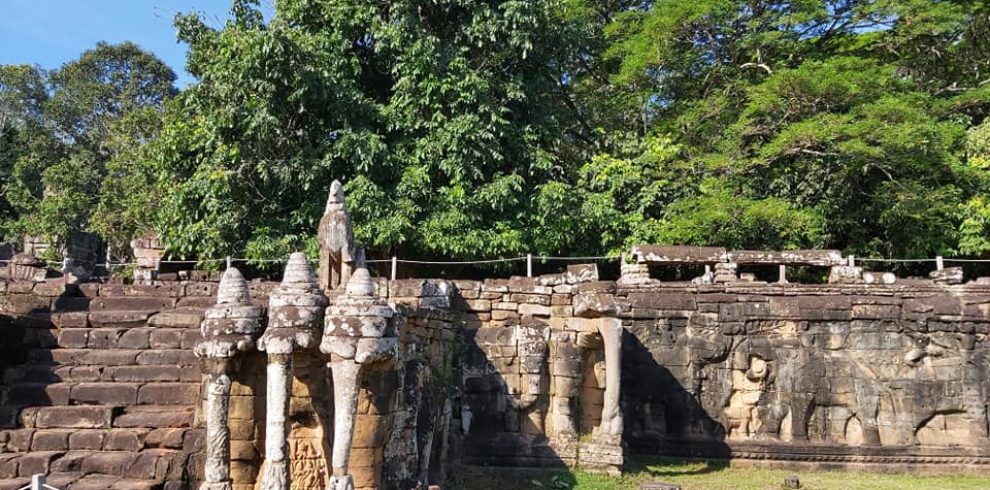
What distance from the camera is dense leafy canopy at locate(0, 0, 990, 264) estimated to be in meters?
14.0

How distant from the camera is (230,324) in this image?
233 inches

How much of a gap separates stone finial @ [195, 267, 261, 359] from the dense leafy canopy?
733 centimetres

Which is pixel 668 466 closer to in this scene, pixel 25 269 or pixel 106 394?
pixel 106 394

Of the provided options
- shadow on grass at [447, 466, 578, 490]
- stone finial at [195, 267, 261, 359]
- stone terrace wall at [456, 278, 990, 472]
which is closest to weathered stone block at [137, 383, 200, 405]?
stone finial at [195, 267, 261, 359]

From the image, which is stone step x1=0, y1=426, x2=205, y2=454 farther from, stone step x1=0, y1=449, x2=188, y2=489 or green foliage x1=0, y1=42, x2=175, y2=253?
green foliage x1=0, y1=42, x2=175, y2=253

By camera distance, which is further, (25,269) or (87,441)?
(25,269)

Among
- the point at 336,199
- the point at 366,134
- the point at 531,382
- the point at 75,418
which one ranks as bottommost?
the point at 75,418

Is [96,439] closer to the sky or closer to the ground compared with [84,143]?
closer to the ground

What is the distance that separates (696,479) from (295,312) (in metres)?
6.27

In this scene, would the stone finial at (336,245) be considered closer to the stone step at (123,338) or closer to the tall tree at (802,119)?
the stone step at (123,338)

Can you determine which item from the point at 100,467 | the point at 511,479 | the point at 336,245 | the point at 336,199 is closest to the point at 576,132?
the point at 336,199

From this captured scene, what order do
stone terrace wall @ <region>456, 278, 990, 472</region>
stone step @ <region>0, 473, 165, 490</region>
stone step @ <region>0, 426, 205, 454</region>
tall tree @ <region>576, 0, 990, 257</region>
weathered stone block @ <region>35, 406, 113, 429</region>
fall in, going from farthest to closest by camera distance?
tall tree @ <region>576, 0, 990, 257</region> < stone terrace wall @ <region>456, 278, 990, 472</region> < weathered stone block @ <region>35, 406, 113, 429</region> < stone step @ <region>0, 426, 205, 454</region> < stone step @ <region>0, 473, 165, 490</region>

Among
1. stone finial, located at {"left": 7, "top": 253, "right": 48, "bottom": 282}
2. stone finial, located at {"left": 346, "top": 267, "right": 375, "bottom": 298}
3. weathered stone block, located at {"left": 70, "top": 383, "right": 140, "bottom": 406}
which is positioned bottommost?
weathered stone block, located at {"left": 70, "top": 383, "right": 140, "bottom": 406}

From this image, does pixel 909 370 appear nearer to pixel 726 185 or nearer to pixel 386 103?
pixel 726 185
